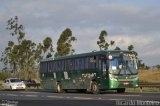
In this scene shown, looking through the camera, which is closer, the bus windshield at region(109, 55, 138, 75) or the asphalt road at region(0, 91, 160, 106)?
the asphalt road at region(0, 91, 160, 106)

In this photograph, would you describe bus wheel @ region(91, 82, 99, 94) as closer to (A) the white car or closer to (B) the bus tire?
(B) the bus tire

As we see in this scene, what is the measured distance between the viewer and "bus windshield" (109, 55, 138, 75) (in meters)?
32.4

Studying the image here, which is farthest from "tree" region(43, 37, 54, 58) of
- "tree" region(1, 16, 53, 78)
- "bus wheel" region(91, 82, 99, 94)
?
"bus wheel" region(91, 82, 99, 94)

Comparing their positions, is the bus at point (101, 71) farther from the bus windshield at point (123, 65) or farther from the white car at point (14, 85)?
the white car at point (14, 85)

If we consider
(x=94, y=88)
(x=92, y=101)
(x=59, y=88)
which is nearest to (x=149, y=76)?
(x=59, y=88)

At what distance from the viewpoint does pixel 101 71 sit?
32844mm

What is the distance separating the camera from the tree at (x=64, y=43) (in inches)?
2872

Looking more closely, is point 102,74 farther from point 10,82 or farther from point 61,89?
point 10,82

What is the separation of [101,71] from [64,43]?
41.4 metres

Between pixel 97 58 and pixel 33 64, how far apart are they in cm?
5523

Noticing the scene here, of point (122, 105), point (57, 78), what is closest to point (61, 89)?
point (57, 78)

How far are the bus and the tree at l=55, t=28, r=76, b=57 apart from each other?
34069 mm

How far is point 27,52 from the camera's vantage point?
85.4m

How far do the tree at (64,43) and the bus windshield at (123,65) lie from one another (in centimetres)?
4007
